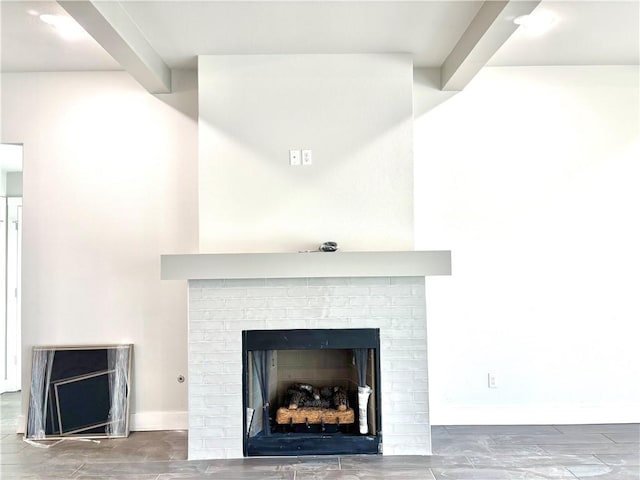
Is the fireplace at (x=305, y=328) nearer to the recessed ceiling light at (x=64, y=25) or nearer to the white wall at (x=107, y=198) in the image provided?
the white wall at (x=107, y=198)

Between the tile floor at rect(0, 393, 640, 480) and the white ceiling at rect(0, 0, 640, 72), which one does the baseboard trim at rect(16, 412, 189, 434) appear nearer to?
the tile floor at rect(0, 393, 640, 480)

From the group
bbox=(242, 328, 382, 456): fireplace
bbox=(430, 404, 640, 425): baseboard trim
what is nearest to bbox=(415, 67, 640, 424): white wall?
bbox=(430, 404, 640, 425): baseboard trim

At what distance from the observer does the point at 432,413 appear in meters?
3.71

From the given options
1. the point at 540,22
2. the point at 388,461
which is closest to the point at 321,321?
the point at 388,461

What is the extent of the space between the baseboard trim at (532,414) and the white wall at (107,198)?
1.88 metres

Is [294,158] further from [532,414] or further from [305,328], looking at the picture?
[532,414]

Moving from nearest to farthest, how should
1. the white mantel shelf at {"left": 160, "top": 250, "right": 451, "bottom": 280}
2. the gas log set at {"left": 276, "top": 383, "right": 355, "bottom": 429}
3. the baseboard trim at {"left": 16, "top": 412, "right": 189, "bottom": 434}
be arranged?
the white mantel shelf at {"left": 160, "top": 250, "right": 451, "bottom": 280} < the gas log set at {"left": 276, "top": 383, "right": 355, "bottom": 429} < the baseboard trim at {"left": 16, "top": 412, "right": 189, "bottom": 434}

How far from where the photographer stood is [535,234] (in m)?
3.77

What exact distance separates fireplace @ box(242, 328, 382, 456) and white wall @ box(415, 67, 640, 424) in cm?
72

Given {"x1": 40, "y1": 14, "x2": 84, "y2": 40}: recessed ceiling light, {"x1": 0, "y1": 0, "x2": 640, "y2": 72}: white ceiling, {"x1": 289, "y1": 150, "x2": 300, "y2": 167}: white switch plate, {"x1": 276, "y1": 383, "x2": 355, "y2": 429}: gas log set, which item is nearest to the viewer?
{"x1": 0, "y1": 0, "x2": 640, "y2": 72}: white ceiling

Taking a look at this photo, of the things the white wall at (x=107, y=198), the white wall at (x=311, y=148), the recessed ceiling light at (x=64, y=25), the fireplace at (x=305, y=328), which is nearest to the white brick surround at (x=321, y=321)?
the fireplace at (x=305, y=328)

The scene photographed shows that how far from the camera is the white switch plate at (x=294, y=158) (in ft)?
11.0

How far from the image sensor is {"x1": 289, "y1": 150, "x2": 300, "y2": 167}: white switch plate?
337cm

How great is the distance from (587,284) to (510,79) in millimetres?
1537
